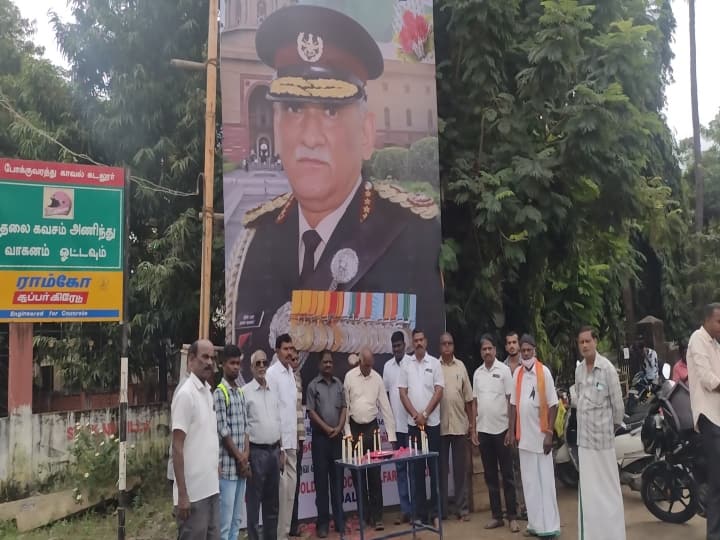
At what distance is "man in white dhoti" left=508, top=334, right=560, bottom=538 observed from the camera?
6414 millimetres

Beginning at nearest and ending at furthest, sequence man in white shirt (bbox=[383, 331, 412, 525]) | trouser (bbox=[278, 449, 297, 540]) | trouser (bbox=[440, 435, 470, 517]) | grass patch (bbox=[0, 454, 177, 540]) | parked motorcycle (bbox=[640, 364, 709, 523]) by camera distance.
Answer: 1. trouser (bbox=[278, 449, 297, 540])
2. parked motorcycle (bbox=[640, 364, 709, 523])
3. grass patch (bbox=[0, 454, 177, 540])
4. man in white shirt (bbox=[383, 331, 412, 525])
5. trouser (bbox=[440, 435, 470, 517])

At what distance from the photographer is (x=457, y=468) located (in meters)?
7.34

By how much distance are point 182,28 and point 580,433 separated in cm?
779

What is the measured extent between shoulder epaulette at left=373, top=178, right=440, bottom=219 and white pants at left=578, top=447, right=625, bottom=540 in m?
3.17

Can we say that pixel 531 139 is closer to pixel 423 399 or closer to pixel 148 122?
pixel 423 399

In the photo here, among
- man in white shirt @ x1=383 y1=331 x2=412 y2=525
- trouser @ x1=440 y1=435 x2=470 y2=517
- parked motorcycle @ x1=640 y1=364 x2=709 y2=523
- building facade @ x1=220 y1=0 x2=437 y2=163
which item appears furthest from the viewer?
trouser @ x1=440 y1=435 x2=470 y2=517

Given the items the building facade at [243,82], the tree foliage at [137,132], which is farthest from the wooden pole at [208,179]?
the tree foliage at [137,132]

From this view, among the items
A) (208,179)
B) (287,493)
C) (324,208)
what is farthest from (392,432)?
(208,179)

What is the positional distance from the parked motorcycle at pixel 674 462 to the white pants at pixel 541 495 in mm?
1107

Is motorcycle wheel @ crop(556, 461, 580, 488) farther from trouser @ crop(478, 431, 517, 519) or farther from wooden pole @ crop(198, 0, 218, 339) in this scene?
wooden pole @ crop(198, 0, 218, 339)

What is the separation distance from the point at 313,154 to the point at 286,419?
281 centimetres

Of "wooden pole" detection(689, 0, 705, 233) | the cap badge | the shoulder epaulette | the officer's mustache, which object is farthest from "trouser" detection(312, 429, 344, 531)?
"wooden pole" detection(689, 0, 705, 233)

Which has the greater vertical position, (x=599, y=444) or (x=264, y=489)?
(x=599, y=444)

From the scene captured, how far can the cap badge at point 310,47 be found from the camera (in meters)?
7.40
